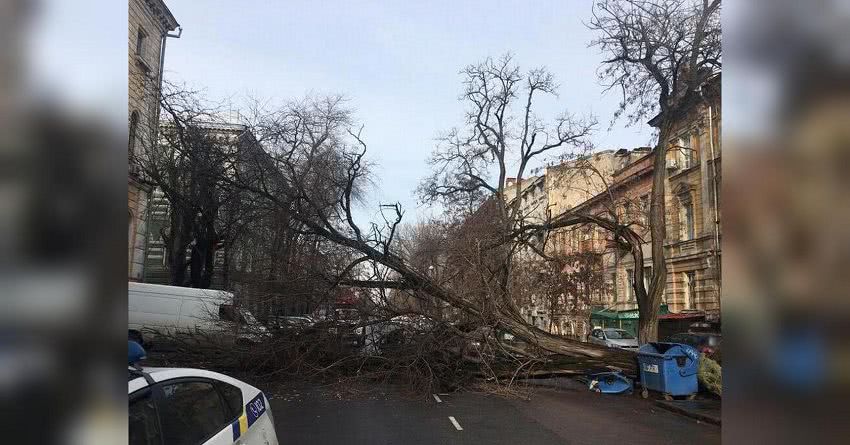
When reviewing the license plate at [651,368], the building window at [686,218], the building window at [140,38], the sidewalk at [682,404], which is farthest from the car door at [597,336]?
the building window at [140,38]

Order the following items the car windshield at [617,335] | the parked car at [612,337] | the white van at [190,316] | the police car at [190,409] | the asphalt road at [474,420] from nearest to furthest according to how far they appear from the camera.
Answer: the police car at [190,409]
the asphalt road at [474,420]
the white van at [190,316]
the parked car at [612,337]
the car windshield at [617,335]

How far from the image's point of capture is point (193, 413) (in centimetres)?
372

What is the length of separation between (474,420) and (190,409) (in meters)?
8.40

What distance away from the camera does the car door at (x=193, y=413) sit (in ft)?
11.1

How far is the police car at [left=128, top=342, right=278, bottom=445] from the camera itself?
309cm

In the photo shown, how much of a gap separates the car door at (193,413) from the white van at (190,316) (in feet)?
29.3

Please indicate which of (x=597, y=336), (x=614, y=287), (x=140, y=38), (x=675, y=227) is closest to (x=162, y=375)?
(x=140, y=38)

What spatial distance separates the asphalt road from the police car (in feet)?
16.8

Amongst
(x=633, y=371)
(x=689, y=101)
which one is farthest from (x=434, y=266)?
(x=689, y=101)

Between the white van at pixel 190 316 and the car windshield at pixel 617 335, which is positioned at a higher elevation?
the white van at pixel 190 316

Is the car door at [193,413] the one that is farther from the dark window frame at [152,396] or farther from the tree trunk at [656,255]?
the tree trunk at [656,255]
